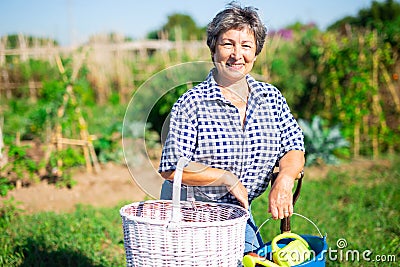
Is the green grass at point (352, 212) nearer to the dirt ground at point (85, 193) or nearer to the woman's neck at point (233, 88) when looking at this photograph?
the dirt ground at point (85, 193)

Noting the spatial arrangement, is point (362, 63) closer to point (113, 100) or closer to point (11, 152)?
point (11, 152)

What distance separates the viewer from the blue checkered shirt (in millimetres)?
2174

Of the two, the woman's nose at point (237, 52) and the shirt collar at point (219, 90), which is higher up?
the woman's nose at point (237, 52)

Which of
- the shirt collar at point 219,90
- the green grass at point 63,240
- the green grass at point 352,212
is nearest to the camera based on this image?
the shirt collar at point 219,90

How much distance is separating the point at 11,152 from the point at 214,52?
3.45 meters

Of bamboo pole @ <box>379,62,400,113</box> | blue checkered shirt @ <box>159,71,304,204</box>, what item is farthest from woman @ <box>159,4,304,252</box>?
bamboo pole @ <box>379,62,400,113</box>

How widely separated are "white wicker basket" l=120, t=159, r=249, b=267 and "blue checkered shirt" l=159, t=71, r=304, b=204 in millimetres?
262

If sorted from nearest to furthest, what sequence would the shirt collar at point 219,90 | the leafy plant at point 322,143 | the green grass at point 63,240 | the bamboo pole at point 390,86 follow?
the shirt collar at point 219,90, the green grass at point 63,240, the leafy plant at point 322,143, the bamboo pole at point 390,86

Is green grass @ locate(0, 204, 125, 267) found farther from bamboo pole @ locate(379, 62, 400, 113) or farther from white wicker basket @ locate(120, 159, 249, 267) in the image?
bamboo pole @ locate(379, 62, 400, 113)

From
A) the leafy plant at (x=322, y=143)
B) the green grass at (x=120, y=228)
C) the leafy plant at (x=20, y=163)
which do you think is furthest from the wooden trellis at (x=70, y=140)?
the leafy plant at (x=322, y=143)

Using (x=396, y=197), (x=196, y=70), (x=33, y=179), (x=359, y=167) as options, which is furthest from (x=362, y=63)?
(x=196, y=70)

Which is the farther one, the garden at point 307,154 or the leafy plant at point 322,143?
the leafy plant at point 322,143

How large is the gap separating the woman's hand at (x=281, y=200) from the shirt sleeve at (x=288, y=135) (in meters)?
0.23

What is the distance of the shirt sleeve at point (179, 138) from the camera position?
212cm
